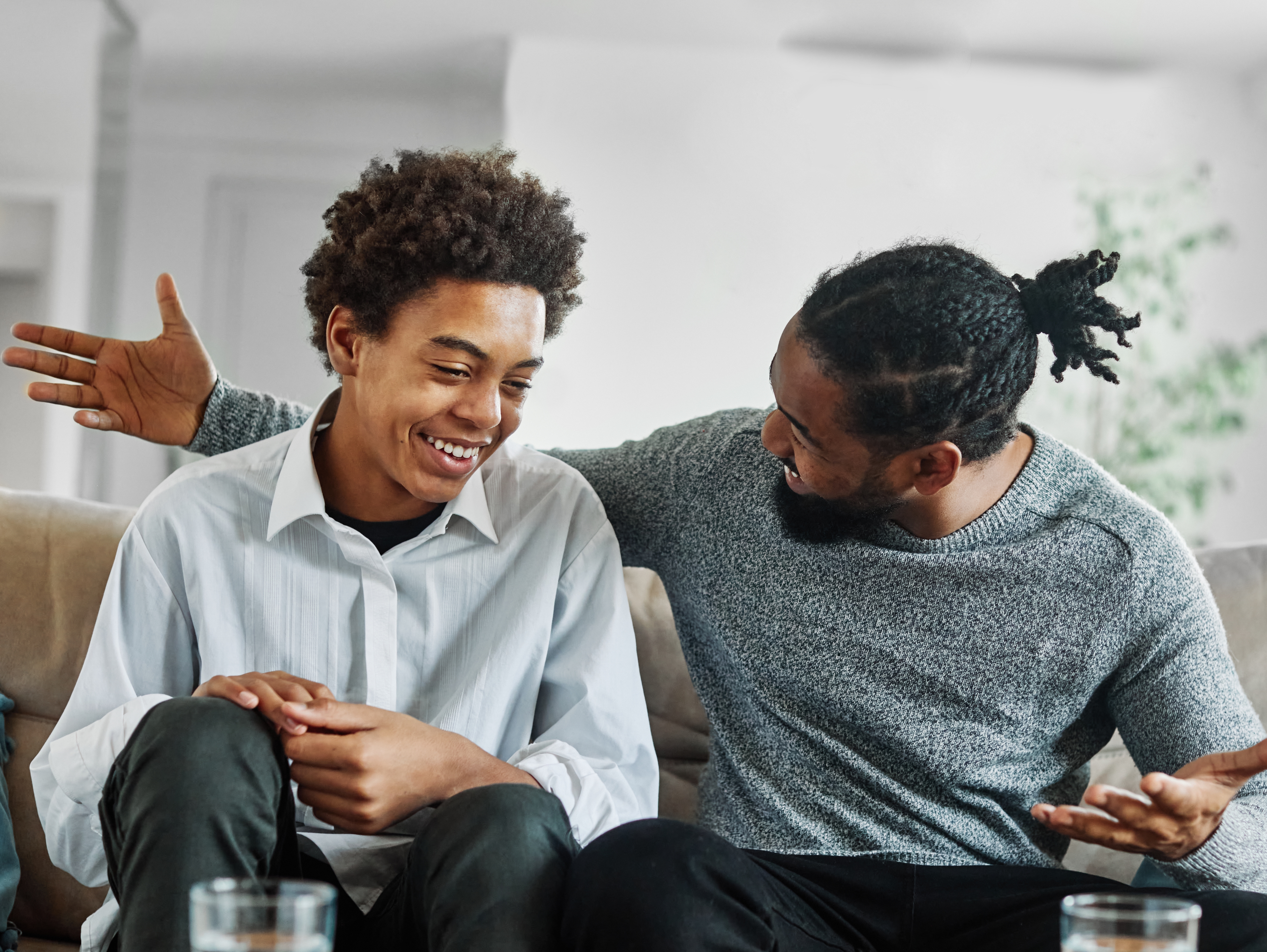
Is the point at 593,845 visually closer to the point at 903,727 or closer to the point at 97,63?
the point at 903,727

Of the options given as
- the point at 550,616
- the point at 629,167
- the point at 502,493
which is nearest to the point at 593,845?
the point at 550,616

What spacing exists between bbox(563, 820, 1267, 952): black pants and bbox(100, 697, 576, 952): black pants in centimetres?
5

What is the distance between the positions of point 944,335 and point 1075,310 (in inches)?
6.0

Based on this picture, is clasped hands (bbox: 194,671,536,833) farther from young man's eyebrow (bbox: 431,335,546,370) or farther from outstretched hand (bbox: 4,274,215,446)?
outstretched hand (bbox: 4,274,215,446)

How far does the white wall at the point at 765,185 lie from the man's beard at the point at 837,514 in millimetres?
2356

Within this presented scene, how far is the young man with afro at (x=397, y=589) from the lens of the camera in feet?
3.63

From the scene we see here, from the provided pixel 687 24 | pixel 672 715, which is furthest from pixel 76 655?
pixel 687 24

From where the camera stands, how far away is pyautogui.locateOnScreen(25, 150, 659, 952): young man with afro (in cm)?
111

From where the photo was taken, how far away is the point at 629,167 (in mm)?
3828

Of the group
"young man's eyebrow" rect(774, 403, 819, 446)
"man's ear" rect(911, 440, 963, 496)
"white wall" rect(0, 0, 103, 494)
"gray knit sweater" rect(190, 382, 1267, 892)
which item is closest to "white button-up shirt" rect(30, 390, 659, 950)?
"gray knit sweater" rect(190, 382, 1267, 892)

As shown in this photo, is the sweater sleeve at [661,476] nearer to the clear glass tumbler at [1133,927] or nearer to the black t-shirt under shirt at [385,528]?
the black t-shirt under shirt at [385,528]

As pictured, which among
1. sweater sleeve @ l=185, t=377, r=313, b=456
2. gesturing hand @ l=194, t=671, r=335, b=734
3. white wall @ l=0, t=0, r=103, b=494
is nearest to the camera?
gesturing hand @ l=194, t=671, r=335, b=734

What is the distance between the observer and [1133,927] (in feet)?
2.39

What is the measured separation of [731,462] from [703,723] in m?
0.45
